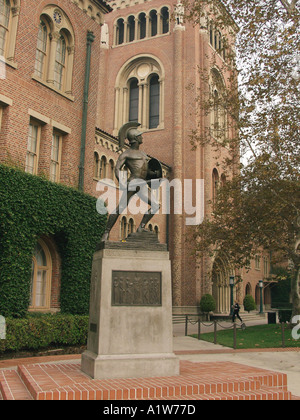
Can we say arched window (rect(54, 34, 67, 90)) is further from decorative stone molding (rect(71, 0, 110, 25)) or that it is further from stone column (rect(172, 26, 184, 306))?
stone column (rect(172, 26, 184, 306))

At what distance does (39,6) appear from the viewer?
52.4 ft

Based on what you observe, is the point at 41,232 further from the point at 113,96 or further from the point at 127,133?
the point at 113,96

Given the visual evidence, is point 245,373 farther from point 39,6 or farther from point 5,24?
point 39,6

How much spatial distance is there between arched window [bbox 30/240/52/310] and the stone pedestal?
781cm

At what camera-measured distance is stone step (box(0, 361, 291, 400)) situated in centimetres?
602

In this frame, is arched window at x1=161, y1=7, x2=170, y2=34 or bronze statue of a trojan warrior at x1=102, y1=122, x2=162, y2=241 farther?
arched window at x1=161, y1=7, x2=170, y2=34

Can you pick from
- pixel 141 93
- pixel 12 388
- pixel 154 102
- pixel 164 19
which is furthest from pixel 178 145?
pixel 12 388

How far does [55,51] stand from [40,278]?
883cm

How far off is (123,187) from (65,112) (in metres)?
9.65

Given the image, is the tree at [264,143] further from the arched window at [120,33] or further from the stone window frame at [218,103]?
the arched window at [120,33]

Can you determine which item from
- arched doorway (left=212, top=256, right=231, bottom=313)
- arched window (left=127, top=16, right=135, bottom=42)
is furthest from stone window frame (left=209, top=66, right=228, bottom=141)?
arched doorway (left=212, top=256, right=231, bottom=313)

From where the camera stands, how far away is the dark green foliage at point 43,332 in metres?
11.9

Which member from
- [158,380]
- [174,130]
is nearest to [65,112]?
[158,380]

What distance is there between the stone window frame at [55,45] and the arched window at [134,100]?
17941 millimetres
